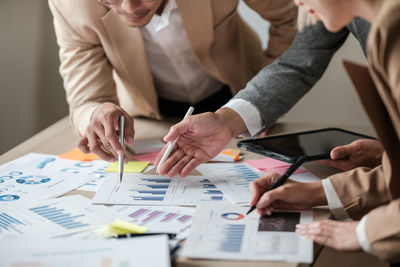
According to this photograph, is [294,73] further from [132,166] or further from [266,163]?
[132,166]

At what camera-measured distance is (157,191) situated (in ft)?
4.09

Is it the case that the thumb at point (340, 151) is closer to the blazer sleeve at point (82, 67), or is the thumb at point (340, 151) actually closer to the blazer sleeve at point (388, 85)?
the blazer sleeve at point (388, 85)

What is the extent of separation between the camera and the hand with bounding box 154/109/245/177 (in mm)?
1342

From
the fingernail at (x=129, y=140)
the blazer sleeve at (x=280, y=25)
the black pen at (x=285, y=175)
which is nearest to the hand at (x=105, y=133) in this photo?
the fingernail at (x=129, y=140)

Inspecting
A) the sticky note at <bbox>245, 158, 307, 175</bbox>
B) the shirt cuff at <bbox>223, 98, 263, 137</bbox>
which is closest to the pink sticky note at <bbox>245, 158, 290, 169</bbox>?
the sticky note at <bbox>245, 158, 307, 175</bbox>

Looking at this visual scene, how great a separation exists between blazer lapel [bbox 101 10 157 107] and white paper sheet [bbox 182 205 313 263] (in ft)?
2.43

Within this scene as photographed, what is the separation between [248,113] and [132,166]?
0.35 metres

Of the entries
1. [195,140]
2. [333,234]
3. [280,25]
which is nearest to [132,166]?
[195,140]

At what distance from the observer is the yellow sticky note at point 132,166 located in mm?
1390

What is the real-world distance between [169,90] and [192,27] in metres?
0.34

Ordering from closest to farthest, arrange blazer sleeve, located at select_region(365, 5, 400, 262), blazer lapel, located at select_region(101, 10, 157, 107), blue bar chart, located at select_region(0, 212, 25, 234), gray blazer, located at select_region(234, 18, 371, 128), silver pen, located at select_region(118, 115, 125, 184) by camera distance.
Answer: blazer sleeve, located at select_region(365, 5, 400, 262), blue bar chart, located at select_region(0, 212, 25, 234), silver pen, located at select_region(118, 115, 125, 184), gray blazer, located at select_region(234, 18, 371, 128), blazer lapel, located at select_region(101, 10, 157, 107)

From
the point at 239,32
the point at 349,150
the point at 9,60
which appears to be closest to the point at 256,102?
the point at 349,150

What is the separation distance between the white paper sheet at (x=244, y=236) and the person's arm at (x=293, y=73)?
503 millimetres

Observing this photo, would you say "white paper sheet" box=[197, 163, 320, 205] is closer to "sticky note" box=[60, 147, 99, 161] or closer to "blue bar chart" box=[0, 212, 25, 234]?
"sticky note" box=[60, 147, 99, 161]
